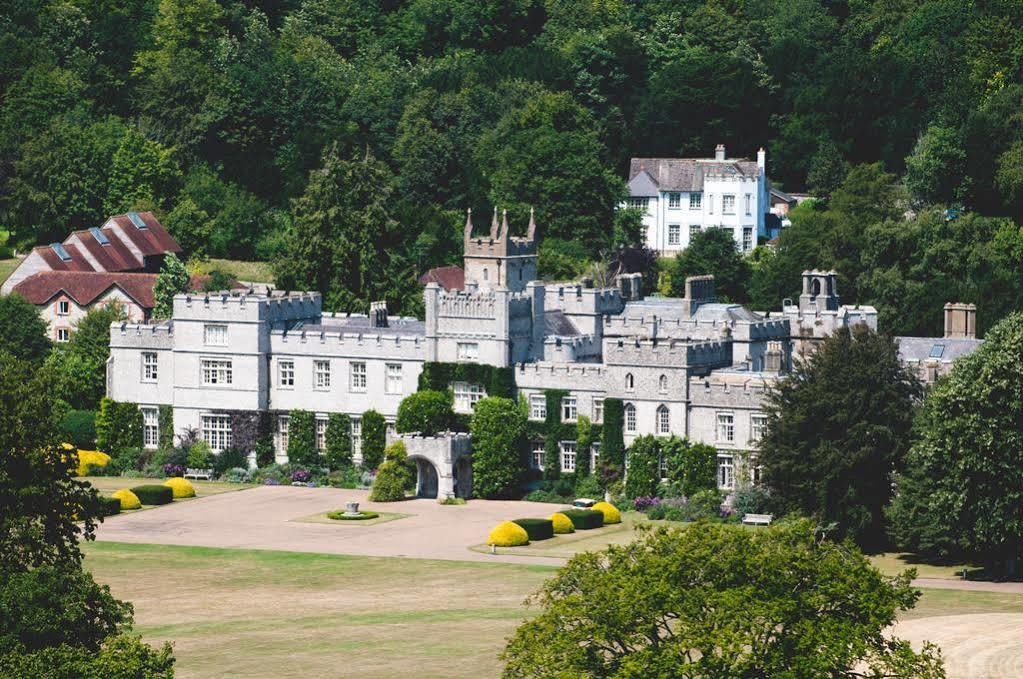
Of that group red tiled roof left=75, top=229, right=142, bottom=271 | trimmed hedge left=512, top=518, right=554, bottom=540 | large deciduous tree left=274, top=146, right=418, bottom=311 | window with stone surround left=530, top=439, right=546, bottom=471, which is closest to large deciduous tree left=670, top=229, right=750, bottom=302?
large deciduous tree left=274, top=146, right=418, bottom=311

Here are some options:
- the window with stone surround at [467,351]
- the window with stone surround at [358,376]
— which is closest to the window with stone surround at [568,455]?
the window with stone surround at [467,351]

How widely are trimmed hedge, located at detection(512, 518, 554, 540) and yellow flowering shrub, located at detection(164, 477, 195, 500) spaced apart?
15.9 meters

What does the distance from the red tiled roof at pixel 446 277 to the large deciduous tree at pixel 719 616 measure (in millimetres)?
75804

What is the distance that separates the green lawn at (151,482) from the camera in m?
116

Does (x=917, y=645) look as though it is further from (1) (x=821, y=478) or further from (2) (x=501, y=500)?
(2) (x=501, y=500)

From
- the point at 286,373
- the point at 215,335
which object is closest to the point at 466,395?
the point at 286,373

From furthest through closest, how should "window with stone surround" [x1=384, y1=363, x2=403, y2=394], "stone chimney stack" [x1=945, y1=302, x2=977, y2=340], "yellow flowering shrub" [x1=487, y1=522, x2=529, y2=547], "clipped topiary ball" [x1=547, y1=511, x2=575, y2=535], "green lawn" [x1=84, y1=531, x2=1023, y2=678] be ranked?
"stone chimney stack" [x1=945, y1=302, x2=977, y2=340] → "window with stone surround" [x1=384, y1=363, x2=403, y2=394] → "clipped topiary ball" [x1=547, y1=511, x2=575, y2=535] → "yellow flowering shrub" [x1=487, y1=522, x2=529, y2=547] → "green lawn" [x1=84, y1=531, x2=1023, y2=678]

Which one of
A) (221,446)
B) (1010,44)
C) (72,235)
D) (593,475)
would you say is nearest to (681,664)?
(593,475)

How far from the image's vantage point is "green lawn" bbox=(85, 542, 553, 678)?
273ft

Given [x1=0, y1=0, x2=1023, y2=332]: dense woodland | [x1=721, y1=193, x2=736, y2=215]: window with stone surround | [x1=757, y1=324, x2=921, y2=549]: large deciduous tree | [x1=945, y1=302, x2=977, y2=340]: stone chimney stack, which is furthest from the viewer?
[x1=721, y1=193, x2=736, y2=215]: window with stone surround

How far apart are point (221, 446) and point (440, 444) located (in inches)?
475

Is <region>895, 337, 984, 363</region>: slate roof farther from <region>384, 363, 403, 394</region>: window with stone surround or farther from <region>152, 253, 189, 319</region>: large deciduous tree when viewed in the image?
<region>152, 253, 189, 319</region>: large deciduous tree

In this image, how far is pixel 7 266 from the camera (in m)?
156

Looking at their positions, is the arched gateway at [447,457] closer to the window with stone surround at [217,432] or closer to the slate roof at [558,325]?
the slate roof at [558,325]
